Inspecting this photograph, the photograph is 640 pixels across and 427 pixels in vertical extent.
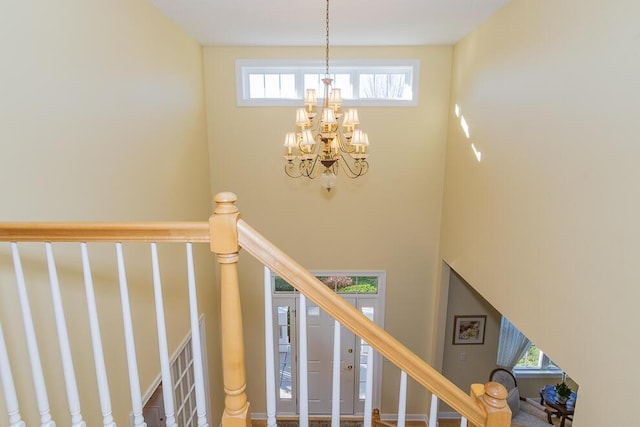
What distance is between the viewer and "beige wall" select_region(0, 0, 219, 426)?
175 cm

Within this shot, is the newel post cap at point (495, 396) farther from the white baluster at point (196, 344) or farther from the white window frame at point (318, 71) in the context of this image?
the white window frame at point (318, 71)

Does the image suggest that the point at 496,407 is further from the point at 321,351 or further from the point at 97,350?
the point at 321,351

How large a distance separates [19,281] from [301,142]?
213 cm

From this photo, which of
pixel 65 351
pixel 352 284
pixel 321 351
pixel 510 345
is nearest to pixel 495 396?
pixel 65 351

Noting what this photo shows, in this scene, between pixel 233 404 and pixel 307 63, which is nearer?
pixel 233 404

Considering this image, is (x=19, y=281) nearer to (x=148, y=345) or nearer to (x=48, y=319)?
(x=48, y=319)

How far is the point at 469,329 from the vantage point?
5.49 metres

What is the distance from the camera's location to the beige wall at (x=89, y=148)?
5.73 feet

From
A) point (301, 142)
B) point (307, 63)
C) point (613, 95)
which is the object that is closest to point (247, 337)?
point (301, 142)

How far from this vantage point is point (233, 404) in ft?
4.09

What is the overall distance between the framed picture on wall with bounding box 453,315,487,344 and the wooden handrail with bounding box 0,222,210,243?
16.8 feet

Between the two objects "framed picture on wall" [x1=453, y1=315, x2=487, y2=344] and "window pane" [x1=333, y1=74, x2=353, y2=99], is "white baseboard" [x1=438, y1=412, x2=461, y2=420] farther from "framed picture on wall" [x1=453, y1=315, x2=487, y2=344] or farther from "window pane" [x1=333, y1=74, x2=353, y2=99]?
"window pane" [x1=333, y1=74, x2=353, y2=99]

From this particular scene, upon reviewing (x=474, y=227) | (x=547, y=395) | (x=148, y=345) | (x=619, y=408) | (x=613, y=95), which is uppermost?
(x=613, y=95)

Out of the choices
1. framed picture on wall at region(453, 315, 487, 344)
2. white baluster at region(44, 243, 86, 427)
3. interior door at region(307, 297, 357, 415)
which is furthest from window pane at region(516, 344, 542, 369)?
white baluster at region(44, 243, 86, 427)
